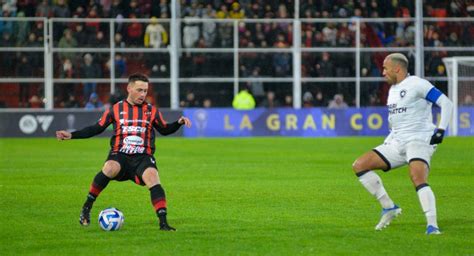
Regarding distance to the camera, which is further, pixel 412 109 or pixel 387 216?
pixel 387 216

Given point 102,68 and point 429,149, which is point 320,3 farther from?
point 429,149

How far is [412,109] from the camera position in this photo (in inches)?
454

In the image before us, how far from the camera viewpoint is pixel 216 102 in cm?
3519

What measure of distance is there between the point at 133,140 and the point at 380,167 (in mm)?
2743

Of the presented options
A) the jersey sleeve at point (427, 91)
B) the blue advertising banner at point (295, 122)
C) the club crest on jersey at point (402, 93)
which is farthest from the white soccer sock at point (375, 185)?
the blue advertising banner at point (295, 122)

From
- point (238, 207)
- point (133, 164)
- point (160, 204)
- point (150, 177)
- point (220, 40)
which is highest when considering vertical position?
point (220, 40)

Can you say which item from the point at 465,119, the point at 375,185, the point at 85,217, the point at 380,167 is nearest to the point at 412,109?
the point at 380,167

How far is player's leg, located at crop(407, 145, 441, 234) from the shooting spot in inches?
437

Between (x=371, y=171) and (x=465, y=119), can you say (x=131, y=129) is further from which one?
(x=465, y=119)

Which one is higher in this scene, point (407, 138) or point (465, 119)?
point (407, 138)

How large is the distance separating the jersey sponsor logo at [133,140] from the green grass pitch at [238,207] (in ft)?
3.07

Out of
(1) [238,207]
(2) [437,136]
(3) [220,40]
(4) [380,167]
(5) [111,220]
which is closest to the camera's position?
(2) [437,136]

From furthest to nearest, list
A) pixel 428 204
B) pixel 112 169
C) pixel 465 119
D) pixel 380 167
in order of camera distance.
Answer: pixel 465 119, pixel 112 169, pixel 380 167, pixel 428 204

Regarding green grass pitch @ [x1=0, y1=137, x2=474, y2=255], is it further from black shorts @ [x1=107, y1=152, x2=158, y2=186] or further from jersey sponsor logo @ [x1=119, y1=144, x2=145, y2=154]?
jersey sponsor logo @ [x1=119, y1=144, x2=145, y2=154]
